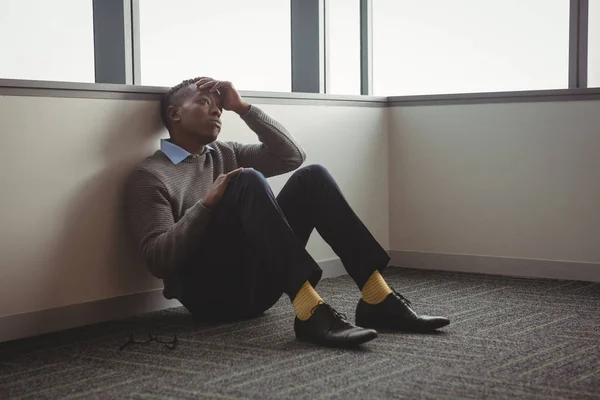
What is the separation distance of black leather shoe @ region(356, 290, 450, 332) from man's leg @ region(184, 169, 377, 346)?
0.56ft

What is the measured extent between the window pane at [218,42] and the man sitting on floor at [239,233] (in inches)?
24.5

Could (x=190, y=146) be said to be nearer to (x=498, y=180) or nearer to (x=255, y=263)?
(x=255, y=263)

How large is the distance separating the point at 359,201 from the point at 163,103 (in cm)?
124

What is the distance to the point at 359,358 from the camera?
2.21 m

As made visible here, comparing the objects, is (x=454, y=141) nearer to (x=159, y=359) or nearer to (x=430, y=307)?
(x=430, y=307)

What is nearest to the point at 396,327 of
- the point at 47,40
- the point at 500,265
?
the point at 500,265

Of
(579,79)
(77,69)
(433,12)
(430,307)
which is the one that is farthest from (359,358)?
(433,12)

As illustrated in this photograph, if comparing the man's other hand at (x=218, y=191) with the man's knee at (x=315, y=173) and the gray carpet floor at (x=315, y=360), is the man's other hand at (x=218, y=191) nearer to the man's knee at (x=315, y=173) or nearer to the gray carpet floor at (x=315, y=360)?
the man's knee at (x=315, y=173)

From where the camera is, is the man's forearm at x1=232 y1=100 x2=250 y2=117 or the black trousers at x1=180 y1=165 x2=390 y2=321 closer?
the black trousers at x1=180 y1=165 x2=390 y2=321

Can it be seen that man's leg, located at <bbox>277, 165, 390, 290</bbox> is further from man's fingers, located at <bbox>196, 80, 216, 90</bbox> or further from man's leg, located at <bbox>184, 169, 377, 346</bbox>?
man's fingers, located at <bbox>196, 80, 216, 90</bbox>

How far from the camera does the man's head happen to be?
8.83 feet

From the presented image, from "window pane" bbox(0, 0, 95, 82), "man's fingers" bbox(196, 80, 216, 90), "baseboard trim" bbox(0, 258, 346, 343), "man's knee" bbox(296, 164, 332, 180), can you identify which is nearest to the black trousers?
"man's knee" bbox(296, 164, 332, 180)

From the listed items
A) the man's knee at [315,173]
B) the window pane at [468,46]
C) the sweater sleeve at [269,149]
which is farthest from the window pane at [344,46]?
the man's knee at [315,173]

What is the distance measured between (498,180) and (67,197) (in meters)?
1.84
